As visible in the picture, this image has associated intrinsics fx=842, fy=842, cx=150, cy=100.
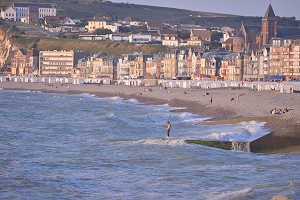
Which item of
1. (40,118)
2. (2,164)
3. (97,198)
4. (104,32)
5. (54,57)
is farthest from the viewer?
(104,32)

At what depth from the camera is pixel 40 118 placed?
56.4 m

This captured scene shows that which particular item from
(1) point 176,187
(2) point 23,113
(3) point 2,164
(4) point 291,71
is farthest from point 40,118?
(4) point 291,71

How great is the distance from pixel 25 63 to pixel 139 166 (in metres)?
141

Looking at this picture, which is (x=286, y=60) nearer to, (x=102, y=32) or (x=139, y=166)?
(x=139, y=166)

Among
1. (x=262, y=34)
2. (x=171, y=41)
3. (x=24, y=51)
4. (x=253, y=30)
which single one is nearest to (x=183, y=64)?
(x=262, y=34)

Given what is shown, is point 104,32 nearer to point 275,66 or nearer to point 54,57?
point 54,57

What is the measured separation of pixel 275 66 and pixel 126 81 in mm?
31205

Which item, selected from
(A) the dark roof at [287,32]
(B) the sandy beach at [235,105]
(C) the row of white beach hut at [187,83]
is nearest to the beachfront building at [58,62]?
(C) the row of white beach hut at [187,83]

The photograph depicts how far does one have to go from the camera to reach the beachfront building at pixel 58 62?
161 m

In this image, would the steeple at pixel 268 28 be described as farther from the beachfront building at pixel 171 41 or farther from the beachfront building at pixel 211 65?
the beachfront building at pixel 171 41

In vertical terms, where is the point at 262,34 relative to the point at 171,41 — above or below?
above

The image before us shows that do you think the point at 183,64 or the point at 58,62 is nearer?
the point at 183,64

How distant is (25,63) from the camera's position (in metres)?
167

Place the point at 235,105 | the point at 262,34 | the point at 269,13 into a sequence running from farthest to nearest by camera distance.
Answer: the point at 269,13, the point at 262,34, the point at 235,105
